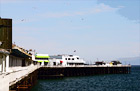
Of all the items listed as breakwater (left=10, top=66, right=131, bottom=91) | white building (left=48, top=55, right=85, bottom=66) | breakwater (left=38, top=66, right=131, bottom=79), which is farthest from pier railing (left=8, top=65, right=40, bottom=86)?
white building (left=48, top=55, right=85, bottom=66)

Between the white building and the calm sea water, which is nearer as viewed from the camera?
the calm sea water

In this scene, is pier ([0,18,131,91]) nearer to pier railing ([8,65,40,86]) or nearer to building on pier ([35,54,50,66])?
building on pier ([35,54,50,66])

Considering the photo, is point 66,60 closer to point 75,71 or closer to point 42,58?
point 42,58

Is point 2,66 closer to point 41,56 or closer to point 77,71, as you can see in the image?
point 77,71

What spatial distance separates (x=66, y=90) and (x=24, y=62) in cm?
2090

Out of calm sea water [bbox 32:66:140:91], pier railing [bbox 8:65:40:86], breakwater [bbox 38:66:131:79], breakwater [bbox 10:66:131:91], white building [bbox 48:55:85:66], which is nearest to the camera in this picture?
pier railing [bbox 8:65:40:86]

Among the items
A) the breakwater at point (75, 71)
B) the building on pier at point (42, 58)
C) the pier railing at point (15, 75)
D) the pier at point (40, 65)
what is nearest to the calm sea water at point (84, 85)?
the pier at point (40, 65)

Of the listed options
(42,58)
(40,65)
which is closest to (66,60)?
(42,58)

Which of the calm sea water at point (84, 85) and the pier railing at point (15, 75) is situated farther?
the calm sea water at point (84, 85)

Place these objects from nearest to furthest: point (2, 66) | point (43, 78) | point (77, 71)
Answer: point (2, 66), point (43, 78), point (77, 71)

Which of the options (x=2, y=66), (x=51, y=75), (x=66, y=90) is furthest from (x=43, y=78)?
(x=2, y=66)

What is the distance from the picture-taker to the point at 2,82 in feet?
66.0

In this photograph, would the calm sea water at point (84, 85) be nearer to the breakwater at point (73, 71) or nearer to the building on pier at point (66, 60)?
the breakwater at point (73, 71)

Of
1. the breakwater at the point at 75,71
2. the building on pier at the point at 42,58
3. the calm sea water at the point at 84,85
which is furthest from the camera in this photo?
the building on pier at the point at 42,58
